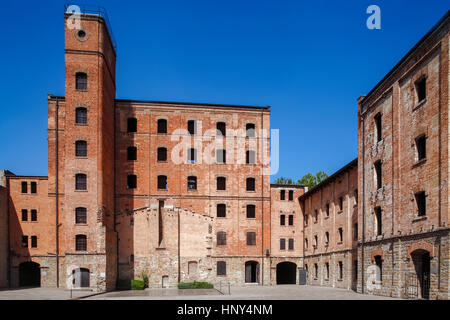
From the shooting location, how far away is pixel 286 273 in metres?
42.1

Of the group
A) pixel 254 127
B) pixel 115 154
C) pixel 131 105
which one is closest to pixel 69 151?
pixel 115 154

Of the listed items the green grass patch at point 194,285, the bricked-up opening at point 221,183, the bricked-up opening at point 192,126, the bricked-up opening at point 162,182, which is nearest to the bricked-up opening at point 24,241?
the bricked-up opening at point 162,182

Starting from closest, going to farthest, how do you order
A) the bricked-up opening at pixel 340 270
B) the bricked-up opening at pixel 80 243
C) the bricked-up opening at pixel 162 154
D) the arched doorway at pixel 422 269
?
1. the arched doorway at pixel 422 269
2. the bricked-up opening at pixel 80 243
3. the bricked-up opening at pixel 340 270
4. the bricked-up opening at pixel 162 154

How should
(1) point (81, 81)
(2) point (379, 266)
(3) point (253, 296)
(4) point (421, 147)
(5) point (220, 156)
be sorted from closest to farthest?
(4) point (421, 147) < (2) point (379, 266) < (3) point (253, 296) < (1) point (81, 81) < (5) point (220, 156)

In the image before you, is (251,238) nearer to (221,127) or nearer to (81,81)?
(221,127)

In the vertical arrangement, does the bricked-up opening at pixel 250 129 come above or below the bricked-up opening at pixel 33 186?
above

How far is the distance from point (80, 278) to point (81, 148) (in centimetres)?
996

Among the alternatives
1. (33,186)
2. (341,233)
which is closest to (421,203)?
(341,233)

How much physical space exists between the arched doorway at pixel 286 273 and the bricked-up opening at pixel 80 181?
22.6m

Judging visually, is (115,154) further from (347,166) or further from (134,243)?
(347,166)

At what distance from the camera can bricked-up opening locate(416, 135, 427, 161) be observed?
60.9 ft

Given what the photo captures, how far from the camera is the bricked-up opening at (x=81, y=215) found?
29.2 meters

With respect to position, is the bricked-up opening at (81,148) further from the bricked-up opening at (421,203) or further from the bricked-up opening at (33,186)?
the bricked-up opening at (421,203)
